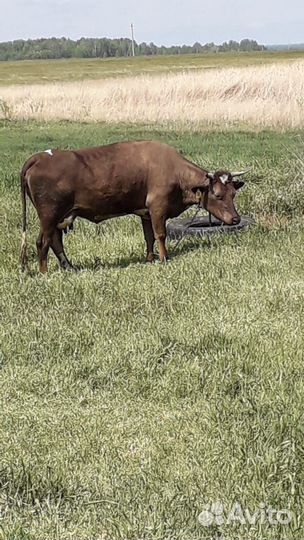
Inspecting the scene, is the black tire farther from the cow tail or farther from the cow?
the cow tail

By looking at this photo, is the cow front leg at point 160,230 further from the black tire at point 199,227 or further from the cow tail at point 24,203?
the cow tail at point 24,203

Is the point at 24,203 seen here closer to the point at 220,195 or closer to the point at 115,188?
the point at 115,188

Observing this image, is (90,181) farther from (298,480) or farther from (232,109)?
(232,109)

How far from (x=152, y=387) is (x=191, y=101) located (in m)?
25.0

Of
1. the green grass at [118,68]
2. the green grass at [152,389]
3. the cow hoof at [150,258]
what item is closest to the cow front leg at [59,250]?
the green grass at [152,389]

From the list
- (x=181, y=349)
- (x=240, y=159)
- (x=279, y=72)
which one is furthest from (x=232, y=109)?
(x=181, y=349)

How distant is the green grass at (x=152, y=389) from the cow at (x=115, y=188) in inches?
20.1

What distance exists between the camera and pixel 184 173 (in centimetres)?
906

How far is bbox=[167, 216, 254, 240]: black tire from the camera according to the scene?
9.75m

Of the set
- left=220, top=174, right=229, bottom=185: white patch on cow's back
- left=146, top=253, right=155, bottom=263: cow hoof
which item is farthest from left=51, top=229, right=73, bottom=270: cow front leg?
left=220, top=174, right=229, bottom=185: white patch on cow's back

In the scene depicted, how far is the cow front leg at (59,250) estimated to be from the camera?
8.84 metres

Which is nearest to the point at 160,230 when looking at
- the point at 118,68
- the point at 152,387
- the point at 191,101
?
the point at 152,387

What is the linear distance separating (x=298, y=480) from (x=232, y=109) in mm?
24083

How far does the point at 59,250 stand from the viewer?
8.88 m
